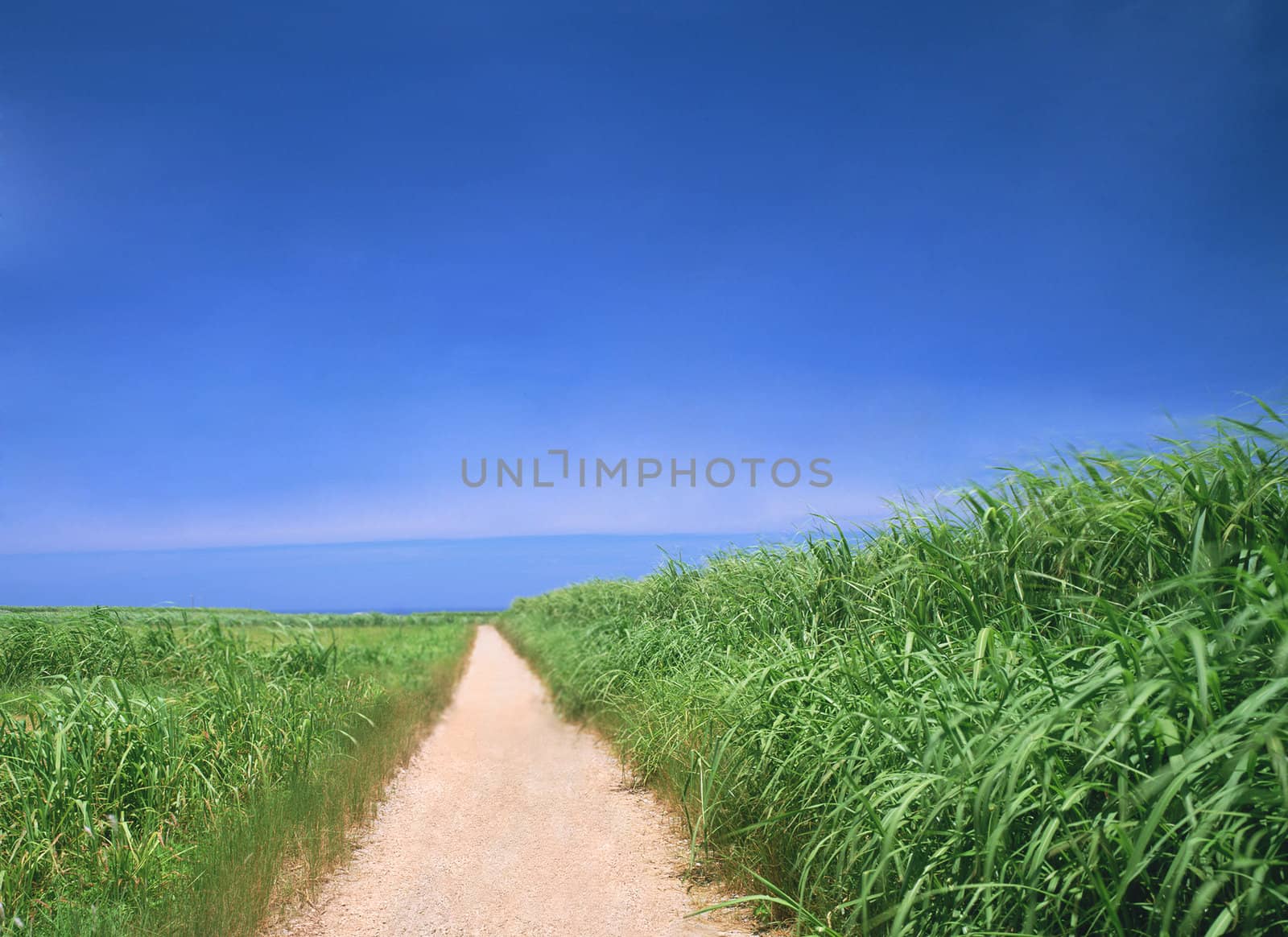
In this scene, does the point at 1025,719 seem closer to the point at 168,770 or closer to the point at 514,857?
the point at 514,857

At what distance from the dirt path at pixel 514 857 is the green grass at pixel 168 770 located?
1.03 feet

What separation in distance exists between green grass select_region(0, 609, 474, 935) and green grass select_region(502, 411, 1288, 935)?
2434 millimetres

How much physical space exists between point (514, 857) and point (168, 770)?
218cm

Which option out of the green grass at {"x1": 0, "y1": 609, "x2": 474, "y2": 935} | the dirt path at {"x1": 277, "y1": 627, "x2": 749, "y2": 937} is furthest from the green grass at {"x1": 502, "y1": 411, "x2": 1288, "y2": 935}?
the green grass at {"x1": 0, "y1": 609, "x2": 474, "y2": 935}

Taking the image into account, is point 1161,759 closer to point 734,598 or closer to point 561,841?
point 561,841

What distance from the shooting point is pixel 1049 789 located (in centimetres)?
241

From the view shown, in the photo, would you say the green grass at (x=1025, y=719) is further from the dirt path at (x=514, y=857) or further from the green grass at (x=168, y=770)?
the green grass at (x=168, y=770)

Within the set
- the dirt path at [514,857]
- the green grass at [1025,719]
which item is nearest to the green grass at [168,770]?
the dirt path at [514,857]

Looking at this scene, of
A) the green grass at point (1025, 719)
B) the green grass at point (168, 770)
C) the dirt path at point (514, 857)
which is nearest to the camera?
the green grass at point (1025, 719)

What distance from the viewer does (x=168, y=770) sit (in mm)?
4500

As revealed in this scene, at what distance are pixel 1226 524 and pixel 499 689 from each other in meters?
12.2

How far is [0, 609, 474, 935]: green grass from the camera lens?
3.51 metres

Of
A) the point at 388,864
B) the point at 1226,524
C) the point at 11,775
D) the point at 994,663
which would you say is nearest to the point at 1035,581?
the point at 1226,524

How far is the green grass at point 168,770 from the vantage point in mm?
3508
